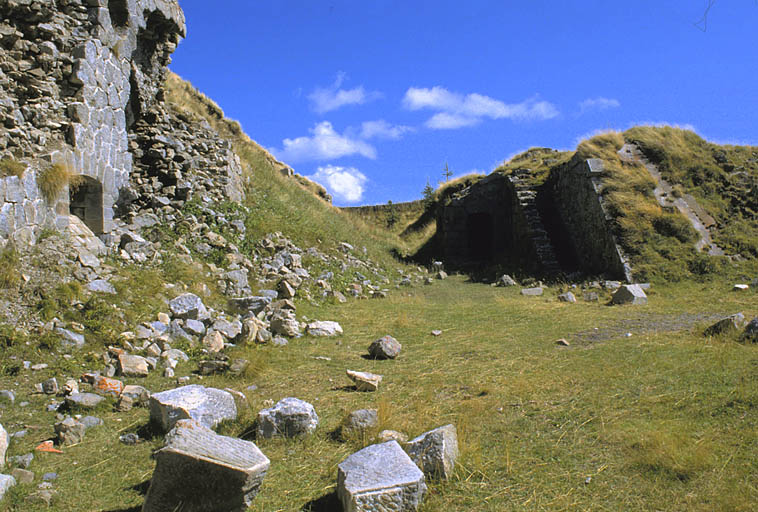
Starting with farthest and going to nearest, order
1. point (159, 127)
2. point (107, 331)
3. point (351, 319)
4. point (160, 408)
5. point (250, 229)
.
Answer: point (250, 229)
point (159, 127)
point (351, 319)
point (107, 331)
point (160, 408)

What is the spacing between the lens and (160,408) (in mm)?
3941

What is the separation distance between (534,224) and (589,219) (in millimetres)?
2022

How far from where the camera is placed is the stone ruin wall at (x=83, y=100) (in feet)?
23.1

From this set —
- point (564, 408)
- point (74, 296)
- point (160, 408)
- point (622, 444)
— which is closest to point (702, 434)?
point (622, 444)

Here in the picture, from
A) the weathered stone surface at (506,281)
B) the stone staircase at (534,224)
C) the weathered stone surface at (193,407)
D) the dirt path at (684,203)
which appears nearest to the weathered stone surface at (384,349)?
the weathered stone surface at (193,407)

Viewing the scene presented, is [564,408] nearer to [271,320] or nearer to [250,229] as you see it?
[271,320]

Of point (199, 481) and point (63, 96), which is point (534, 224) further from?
point (199, 481)

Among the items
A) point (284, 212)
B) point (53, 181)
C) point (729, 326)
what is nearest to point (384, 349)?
point (729, 326)

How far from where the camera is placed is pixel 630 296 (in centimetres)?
919

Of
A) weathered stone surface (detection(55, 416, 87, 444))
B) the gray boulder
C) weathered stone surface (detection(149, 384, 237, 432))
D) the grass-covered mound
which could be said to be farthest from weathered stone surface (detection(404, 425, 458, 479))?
the grass-covered mound

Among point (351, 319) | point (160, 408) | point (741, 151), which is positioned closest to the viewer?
point (160, 408)

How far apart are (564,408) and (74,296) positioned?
218 inches

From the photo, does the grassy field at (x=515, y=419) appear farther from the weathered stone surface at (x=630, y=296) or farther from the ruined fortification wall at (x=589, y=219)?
the ruined fortification wall at (x=589, y=219)

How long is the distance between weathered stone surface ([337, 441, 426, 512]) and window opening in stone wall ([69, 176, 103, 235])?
715 centimetres
